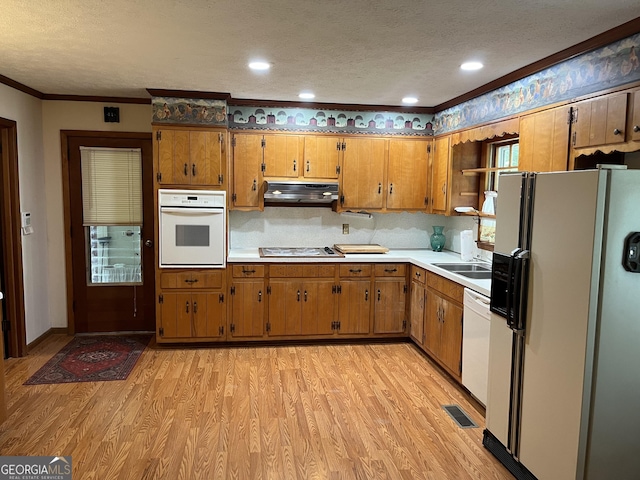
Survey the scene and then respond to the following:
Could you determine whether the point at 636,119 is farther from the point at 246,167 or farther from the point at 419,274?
the point at 246,167

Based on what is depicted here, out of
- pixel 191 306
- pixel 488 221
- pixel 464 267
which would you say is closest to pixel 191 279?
pixel 191 306

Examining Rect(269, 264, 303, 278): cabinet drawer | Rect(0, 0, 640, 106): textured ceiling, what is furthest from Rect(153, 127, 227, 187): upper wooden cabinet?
Rect(269, 264, 303, 278): cabinet drawer

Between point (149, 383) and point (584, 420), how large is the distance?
304 cm

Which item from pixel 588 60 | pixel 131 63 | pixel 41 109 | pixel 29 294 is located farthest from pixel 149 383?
pixel 588 60

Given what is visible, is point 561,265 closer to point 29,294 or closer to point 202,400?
point 202,400

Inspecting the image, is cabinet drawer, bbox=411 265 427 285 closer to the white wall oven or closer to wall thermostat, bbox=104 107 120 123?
the white wall oven

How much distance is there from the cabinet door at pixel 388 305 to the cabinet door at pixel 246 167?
159 cm

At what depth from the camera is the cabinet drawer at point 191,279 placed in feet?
14.5

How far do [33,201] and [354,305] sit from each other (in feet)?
10.7

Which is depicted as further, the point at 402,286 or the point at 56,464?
the point at 402,286

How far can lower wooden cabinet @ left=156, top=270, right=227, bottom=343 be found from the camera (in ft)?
14.5

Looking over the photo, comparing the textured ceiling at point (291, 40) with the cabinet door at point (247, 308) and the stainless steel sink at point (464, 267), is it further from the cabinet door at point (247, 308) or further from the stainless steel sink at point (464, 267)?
the cabinet door at point (247, 308)

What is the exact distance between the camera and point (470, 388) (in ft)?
11.3

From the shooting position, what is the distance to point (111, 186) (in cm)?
478
